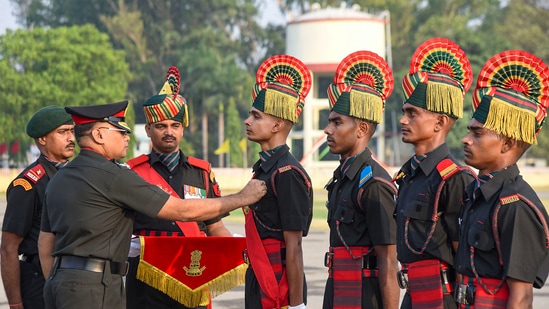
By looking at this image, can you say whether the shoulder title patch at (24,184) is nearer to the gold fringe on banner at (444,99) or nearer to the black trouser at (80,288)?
the black trouser at (80,288)

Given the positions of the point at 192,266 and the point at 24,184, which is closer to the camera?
the point at 24,184

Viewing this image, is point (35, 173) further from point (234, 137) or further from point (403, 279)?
point (234, 137)

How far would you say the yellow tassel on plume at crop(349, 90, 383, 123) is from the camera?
6.58m

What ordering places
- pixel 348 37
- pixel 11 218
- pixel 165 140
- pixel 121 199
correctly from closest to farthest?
1. pixel 121 199
2. pixel 11 218
3. pixel 165 140
4. pixel 348 37

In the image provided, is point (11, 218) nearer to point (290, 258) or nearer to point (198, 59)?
point (290, 258)

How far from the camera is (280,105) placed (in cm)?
683

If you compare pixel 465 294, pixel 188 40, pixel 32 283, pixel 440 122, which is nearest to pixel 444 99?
pixel 440 122

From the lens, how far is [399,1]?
3105 inches

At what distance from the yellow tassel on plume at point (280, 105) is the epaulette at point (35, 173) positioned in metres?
1.70

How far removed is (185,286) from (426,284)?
214cm

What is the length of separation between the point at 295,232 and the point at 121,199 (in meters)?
1.20

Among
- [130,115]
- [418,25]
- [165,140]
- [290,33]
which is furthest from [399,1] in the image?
[165,140]

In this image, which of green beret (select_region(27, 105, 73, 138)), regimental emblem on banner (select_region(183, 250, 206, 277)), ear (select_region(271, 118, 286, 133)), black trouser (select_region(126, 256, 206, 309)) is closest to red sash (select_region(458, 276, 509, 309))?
ear (select_region(271, 118, 286, 133))

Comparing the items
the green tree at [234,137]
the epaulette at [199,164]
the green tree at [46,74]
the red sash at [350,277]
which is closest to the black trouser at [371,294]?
the red sash at [350,277]
